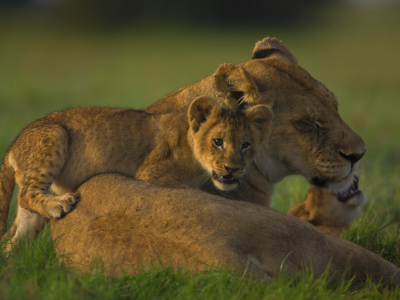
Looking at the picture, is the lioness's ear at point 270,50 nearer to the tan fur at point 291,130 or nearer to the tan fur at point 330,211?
the tan fur at point 291,130

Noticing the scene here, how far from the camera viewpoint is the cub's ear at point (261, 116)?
3.57 m

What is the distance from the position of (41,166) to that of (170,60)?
24828 millimetres

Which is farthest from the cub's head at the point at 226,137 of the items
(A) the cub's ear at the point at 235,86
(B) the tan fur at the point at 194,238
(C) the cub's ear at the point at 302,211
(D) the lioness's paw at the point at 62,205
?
(C) the cub's ear at the point at 302,211

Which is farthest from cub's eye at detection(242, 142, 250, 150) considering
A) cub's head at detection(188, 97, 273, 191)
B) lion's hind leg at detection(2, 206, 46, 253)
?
lion's hind leg at detection(2, 206, 46, 253)

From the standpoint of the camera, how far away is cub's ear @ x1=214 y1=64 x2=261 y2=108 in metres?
3.68

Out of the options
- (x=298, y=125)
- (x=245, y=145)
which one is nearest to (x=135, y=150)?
(x=245, y=145)

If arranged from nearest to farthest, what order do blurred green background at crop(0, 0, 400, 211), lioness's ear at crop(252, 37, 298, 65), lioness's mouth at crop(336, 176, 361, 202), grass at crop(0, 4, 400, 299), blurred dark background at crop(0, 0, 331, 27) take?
grass at crop(0, 4, 400, 299)
lioness's ear at crop(252, 37, 298, 65)
lioness's mouth at crop(336, 176, 361, 202)
blurred green background at crop(0, 0, 400, 211)
blurred dark background at crop(0, 0, 331, 27)

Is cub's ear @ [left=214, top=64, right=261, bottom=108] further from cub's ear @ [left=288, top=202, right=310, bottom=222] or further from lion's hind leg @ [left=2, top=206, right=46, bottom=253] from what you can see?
lion's hind leg @ [left=2, top=206, right=46, bottom=253]

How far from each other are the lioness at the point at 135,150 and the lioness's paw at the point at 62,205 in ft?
0.11

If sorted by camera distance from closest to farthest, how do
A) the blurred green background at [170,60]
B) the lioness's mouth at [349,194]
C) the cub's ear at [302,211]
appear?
the lioness's mouth at [349,194], the cub's ear at [302,211], the blurred green background at [170,60]

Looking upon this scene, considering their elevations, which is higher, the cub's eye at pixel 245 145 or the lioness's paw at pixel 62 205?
the cub's eye at pixel 245 145

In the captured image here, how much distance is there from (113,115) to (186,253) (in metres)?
1.52

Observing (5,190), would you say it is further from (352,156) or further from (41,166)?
(352,156)

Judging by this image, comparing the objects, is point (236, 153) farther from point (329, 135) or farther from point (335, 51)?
point (335, 51)
